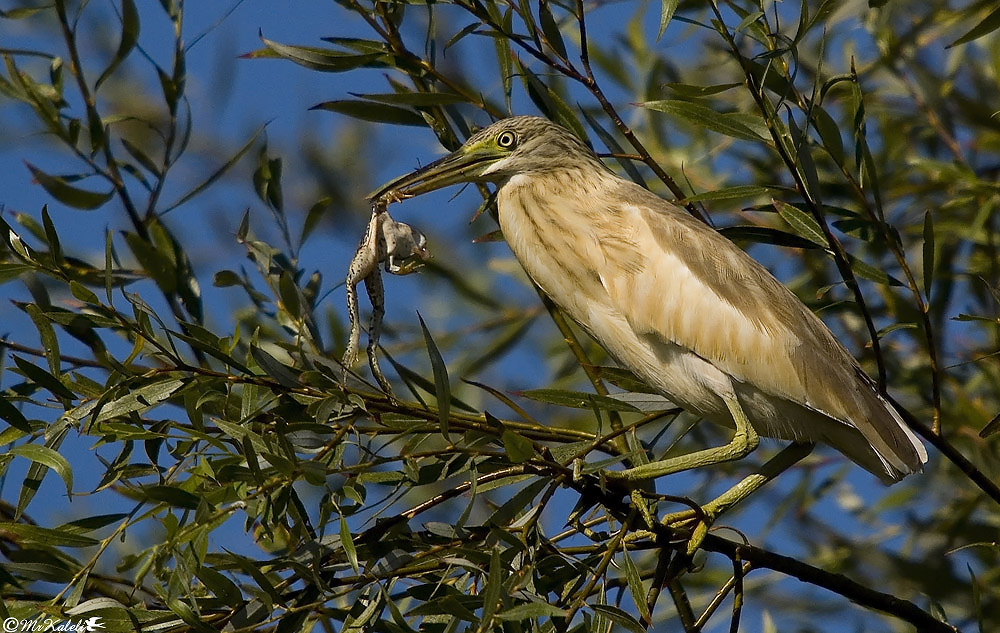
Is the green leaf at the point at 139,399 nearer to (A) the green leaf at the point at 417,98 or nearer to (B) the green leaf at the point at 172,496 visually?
(B) the green leaf at the point at 172,496

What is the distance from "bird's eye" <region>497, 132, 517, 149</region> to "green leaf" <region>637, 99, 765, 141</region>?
55 cm

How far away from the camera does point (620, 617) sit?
1.68 metres

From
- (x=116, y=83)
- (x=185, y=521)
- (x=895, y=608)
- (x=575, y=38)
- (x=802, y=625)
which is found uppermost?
(x=116, y=83)

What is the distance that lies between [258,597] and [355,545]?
7.1 inches

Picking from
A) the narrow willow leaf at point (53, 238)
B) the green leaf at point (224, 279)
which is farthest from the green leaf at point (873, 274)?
the narrow willow leaf at point (53, 238)

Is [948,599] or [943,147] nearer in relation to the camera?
[948,599]

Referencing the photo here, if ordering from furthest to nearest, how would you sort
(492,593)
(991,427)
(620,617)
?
1. (991,427)
2. (620,617)
3. (492,593)

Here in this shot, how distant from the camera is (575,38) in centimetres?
324

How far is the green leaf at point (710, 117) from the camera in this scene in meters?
2.22

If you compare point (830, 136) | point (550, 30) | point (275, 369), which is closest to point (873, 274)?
point (830, 136)

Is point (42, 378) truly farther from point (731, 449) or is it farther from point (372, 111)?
point (731, 449)

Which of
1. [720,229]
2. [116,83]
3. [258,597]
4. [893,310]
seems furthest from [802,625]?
[116,83]

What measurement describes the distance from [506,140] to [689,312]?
620 mm

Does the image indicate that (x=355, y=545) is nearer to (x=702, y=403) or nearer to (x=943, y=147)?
(x=702, y=403)
